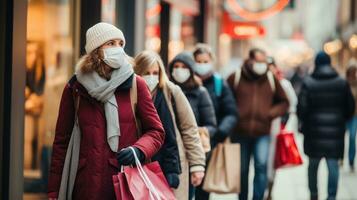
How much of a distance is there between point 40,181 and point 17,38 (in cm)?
282

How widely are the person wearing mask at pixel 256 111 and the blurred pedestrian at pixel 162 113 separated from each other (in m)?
3.59

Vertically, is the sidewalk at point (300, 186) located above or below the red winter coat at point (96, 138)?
below

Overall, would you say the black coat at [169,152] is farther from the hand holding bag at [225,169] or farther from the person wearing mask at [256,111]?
the person wearing mask at [256,111]

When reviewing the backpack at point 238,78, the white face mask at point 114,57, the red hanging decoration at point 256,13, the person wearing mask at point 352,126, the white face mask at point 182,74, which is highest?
the red hanging decoration at point 256,13

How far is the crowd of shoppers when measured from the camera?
4891 millimetres

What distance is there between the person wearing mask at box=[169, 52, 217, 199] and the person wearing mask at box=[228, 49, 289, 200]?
175cm

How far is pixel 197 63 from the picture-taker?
351 inches

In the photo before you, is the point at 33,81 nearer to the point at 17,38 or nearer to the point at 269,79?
the point at 17,38

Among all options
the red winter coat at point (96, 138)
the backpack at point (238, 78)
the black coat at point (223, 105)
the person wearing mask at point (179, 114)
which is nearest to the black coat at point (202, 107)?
the black coat at point (223, 105)

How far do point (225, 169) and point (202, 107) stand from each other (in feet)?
3.33

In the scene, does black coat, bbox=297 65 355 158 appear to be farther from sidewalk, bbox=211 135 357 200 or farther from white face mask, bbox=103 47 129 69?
white face mask, bbox=103 47 129 69

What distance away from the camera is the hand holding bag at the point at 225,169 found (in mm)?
8711

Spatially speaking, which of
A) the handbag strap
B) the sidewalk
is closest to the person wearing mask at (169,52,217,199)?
the handbag strap

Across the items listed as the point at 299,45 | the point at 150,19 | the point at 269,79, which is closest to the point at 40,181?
the point at 269,79
